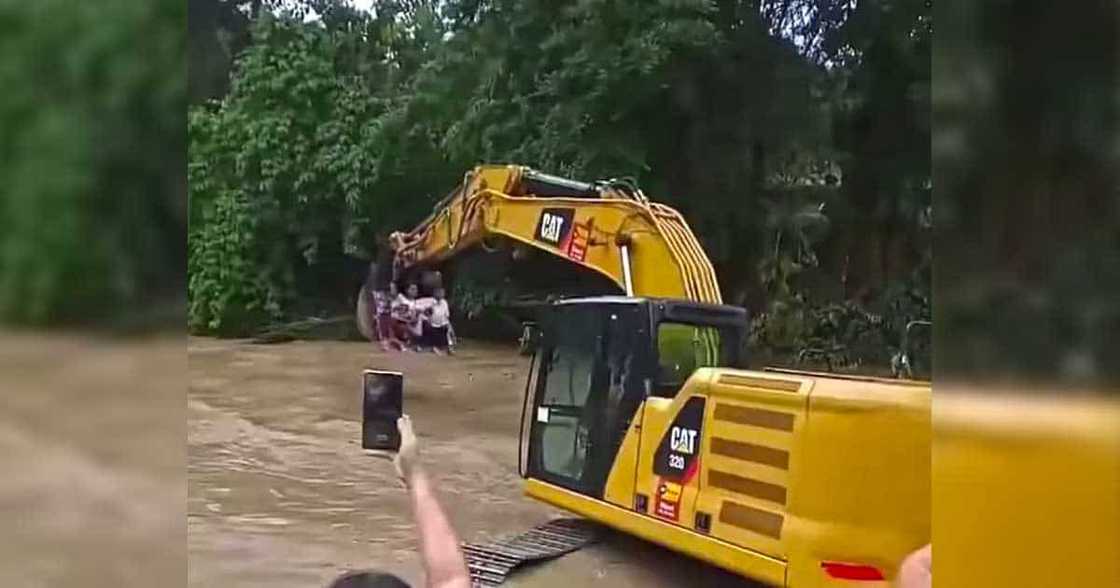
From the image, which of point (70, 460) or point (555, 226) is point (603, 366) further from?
point (70, 460)

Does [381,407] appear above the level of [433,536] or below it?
above

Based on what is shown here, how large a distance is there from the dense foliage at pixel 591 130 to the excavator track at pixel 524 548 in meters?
0.37

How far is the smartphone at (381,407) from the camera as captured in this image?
6.49 ft

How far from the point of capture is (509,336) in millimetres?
1909

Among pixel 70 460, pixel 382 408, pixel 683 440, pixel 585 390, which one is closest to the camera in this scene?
pixel 683 440

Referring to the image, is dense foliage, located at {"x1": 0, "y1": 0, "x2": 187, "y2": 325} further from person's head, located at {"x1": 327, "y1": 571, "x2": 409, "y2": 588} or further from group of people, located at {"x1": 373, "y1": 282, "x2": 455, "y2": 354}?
person's head, located at {"x1": 327, "y1": 571, "x2": 409, "y2": 588}

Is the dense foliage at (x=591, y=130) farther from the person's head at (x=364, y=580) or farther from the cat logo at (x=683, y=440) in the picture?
the person's head at (x=364, y=580)

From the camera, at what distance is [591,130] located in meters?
1.88

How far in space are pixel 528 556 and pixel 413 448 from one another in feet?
0.81

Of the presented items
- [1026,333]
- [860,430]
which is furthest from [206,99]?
[1026,333]

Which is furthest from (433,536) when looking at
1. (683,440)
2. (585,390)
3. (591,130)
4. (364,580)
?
(591,130)

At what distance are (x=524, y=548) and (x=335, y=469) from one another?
336 mm

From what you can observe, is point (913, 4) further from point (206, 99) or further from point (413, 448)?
point (206, 99)

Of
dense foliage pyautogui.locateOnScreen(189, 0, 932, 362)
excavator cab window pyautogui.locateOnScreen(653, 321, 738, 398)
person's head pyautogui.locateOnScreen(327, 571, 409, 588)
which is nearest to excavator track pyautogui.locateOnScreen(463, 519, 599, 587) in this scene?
person's head pyautogui.locateOnScreen(327, 571, 409, 588)
